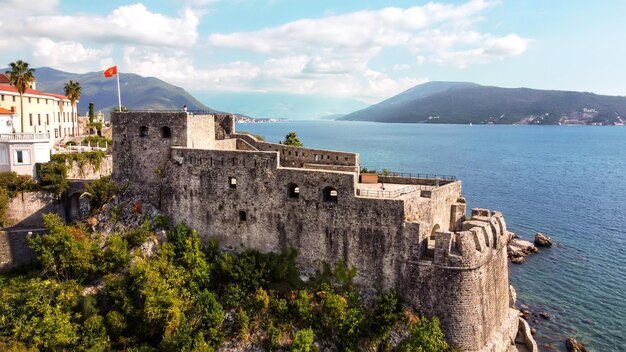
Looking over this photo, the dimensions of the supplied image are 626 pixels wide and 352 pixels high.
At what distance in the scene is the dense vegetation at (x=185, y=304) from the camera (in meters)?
26.5

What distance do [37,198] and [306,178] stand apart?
25562mm

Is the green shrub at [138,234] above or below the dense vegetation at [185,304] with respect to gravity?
above

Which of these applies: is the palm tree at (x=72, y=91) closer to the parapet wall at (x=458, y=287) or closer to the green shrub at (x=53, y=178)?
the green shrub at (x=53, y=178)

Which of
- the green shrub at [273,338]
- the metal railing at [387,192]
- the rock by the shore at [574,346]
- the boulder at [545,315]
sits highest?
the metal railing at [387,192]

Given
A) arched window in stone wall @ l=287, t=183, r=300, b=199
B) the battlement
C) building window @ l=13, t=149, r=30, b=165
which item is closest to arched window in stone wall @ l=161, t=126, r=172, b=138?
arched window in stone wall @ l=287, t=183, r=300, b=199

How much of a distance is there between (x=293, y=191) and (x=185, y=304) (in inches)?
394

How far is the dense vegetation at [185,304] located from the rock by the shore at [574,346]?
52.1ft

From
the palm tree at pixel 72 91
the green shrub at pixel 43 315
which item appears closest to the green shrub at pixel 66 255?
the green shrub at pixel 43 315

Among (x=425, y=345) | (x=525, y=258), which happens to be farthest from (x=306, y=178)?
(x=525, y=258)

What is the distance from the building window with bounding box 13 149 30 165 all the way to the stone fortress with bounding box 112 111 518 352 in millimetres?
10790

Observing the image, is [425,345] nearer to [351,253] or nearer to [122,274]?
[351,253]

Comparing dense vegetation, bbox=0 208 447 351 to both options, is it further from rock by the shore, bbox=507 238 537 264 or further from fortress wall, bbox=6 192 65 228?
rock by the shore, bbox=507 238 537 264

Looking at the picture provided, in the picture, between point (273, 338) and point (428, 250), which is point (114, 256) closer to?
point (273, 338)

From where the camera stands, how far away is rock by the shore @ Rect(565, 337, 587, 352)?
3462cm
